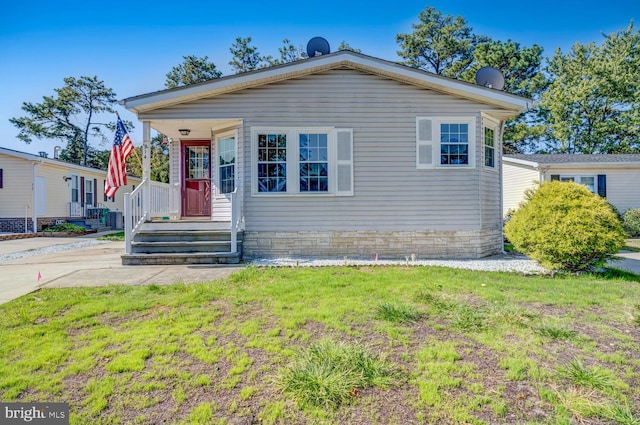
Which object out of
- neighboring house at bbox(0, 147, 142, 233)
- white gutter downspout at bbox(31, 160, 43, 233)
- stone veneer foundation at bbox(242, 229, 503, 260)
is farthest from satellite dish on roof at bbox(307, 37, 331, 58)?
white gutter downspout at bbox(31, 160, 43, 233)

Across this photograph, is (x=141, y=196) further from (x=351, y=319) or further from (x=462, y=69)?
A: (x=462, y=69)

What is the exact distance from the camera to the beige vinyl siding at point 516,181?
53.4ft

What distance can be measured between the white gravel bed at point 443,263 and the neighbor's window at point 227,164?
2.28m

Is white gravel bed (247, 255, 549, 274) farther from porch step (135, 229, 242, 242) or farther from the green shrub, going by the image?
the green shrub

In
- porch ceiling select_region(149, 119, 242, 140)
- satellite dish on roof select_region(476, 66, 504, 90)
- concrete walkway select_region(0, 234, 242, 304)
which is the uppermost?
satellite dish on roof select_region(476, 66, 504, 90)

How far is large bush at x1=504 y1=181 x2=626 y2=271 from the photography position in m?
5.98

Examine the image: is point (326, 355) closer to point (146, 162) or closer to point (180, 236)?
point (180, 236)

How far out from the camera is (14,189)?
16234 mm

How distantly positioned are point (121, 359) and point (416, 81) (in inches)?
308

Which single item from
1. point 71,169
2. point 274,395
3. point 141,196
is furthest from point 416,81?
point 71,169

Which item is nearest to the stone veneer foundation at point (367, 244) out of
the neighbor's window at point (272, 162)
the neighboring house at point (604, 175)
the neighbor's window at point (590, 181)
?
the neighbor's window at point (272, 162)

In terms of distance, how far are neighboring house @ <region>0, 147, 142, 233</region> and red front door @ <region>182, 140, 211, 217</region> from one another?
1126cm

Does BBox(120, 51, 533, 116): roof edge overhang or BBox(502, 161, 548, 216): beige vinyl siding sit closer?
BBox(120, 51, 533, 116): roof edge overhang

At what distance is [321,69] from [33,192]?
1593cm
